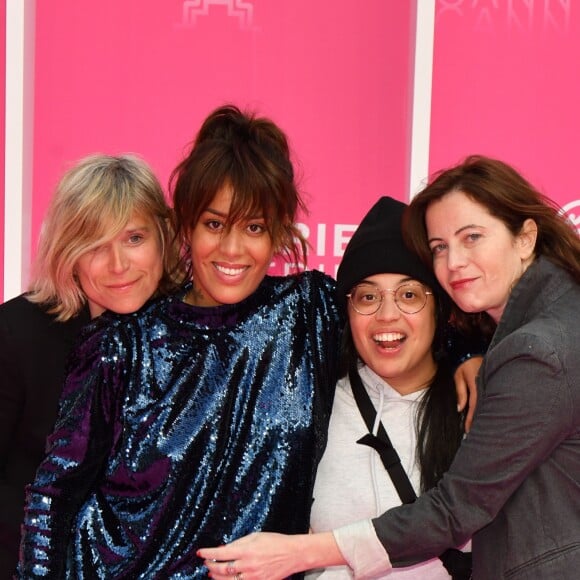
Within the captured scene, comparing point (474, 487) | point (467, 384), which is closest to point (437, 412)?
point (467, 384)

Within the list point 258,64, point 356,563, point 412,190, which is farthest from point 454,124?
point 356,563

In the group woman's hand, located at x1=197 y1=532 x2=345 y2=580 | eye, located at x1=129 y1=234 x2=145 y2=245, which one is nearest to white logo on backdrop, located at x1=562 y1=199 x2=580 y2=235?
eye, located at x1=129 y1=234 x2=145 y2=245

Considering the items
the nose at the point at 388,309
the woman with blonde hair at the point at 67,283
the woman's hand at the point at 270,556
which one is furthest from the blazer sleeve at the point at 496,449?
the woman with blonde hair at the point at 67,283

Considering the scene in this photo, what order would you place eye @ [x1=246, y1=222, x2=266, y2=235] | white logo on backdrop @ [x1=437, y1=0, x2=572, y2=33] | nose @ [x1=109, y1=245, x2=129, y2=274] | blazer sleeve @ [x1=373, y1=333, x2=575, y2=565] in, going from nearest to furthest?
blazer sleeve @ [x1=373, y1=333, x2=575, y2=565]
eye @ [x1=246, y1=222, x2=266, y2=235]
nose @ [x1=109, y1=245, x2=129, y2=274]
white logo on backdrop @ [x1=437, y1=0, x2=572, y2=33]

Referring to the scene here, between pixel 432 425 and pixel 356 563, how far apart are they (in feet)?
1.27

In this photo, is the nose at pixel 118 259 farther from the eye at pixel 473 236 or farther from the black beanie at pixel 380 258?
the eye at pixel 473 236

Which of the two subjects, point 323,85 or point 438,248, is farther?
point 323,85

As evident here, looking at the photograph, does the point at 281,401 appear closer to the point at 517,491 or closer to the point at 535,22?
the point at 517,491

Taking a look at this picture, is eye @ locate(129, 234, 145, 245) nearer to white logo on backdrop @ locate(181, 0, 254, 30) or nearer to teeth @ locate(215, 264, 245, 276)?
teeth @ locate(215, 264, 245, 276)

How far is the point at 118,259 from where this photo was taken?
1929 millimetres

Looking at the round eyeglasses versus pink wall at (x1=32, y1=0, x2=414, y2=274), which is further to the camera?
pink wall at (x1=32, y1=0, x2=414, y2=274)

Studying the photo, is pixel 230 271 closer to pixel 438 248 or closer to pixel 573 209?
pixel 438 248

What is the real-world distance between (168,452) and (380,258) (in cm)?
64

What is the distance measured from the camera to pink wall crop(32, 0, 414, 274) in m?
2.61
